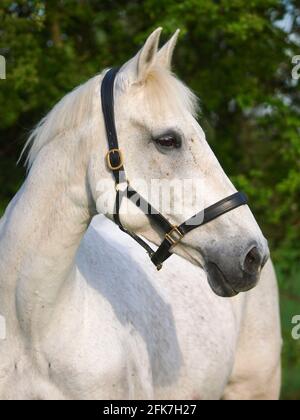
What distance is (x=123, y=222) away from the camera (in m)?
3.07

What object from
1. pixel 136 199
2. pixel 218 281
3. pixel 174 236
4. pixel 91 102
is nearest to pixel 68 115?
pixel 91 102

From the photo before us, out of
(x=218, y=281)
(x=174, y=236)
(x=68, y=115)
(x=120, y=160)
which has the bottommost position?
(x=218, y=281)

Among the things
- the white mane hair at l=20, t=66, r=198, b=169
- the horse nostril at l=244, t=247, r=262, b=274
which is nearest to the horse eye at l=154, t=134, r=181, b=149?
the white mane hair at l=20, t=66, r=198, b=169

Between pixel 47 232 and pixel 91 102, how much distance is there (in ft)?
1.82

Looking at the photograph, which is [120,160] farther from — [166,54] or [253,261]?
[253,261]

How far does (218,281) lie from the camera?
295 centimetres

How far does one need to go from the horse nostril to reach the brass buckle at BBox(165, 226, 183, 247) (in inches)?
11.0

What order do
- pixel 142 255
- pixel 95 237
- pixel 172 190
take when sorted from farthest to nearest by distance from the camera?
pixel 142 255, pixel 95 237, pixel 172 190

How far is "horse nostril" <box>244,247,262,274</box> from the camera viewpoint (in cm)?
287

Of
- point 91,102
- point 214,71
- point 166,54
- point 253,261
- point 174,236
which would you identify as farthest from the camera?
point 214,71

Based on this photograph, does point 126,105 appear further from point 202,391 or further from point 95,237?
point 202,391

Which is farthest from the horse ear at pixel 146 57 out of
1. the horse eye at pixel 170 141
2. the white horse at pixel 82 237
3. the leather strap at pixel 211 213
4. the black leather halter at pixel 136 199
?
the leather strap at pixel 211 213
